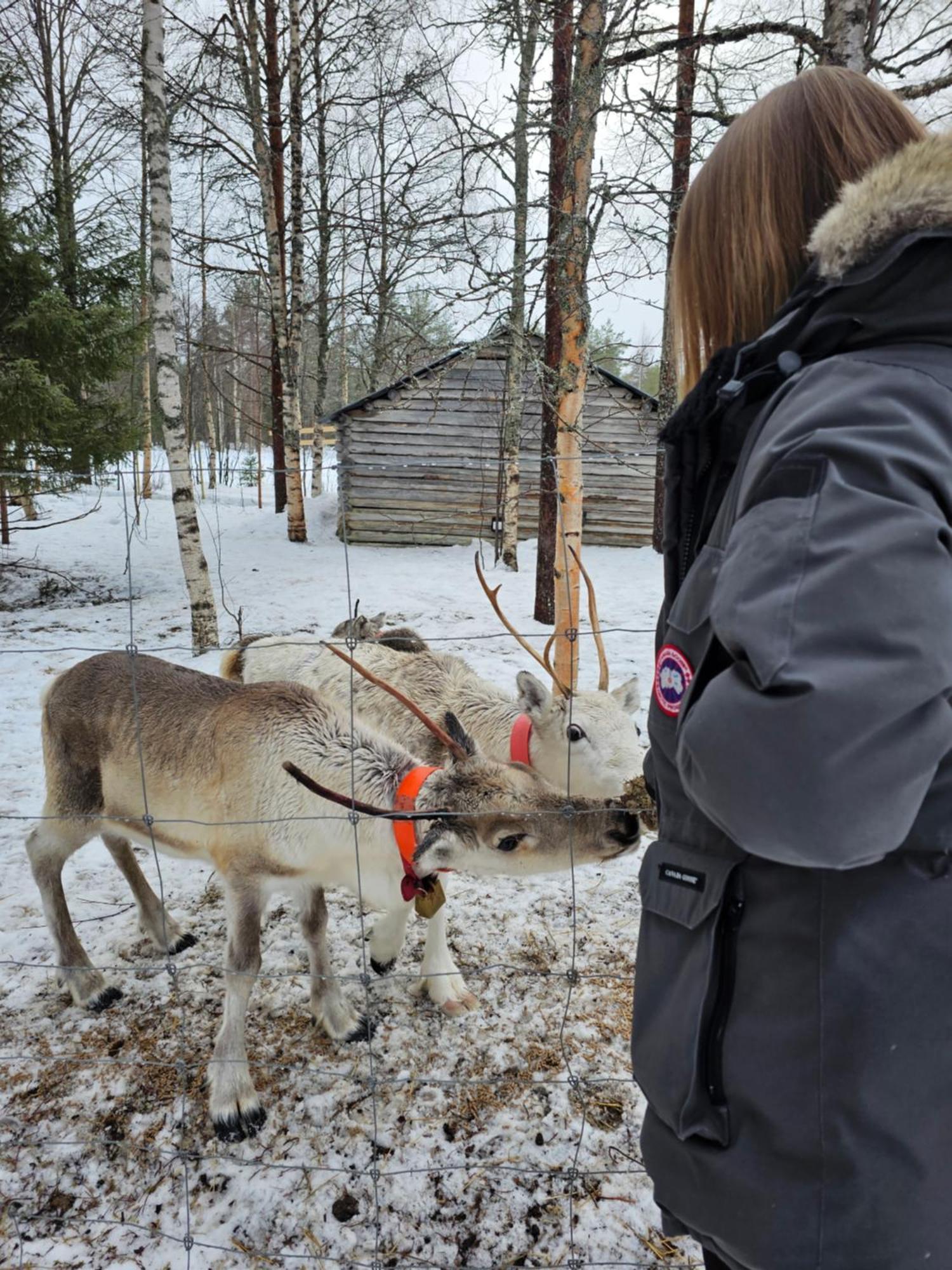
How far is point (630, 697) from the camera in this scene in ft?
13.0

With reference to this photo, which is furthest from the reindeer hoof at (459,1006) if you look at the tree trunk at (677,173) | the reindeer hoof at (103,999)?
the tree trunk at (677,173)

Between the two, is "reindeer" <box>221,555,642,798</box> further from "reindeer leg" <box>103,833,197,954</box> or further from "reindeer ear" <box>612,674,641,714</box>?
"reindeer leg" <box>103,833,197,954</box>

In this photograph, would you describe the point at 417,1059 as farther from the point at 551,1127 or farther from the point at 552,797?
the point at 552,797

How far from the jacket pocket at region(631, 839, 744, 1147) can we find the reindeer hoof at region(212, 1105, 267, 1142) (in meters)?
2.13

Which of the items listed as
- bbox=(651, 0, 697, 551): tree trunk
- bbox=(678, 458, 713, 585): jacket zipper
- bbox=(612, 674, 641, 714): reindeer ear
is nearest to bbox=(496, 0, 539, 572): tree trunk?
bbox=(651, 0, 697, 551): tree trunk

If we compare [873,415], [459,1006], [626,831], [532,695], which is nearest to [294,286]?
[532,695]

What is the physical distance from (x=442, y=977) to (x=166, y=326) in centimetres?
697

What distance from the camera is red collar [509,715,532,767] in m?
3.85

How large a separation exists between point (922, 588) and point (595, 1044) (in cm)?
281

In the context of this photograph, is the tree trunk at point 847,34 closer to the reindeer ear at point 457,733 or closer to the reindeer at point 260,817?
the reindeer ear at point 457,733

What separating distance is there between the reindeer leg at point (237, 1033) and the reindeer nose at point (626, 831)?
1.45m

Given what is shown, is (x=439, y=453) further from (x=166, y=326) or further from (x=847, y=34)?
(x=847, y=34)

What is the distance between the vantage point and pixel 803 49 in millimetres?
6312

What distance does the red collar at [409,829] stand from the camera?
2.44m
